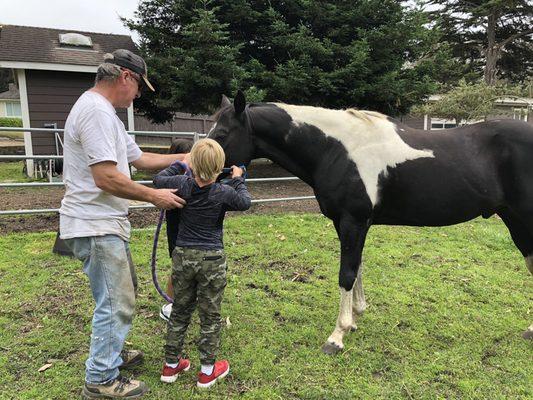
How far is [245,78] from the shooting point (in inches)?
326

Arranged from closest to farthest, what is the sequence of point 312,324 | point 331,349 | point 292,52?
point 331,349, point 312,324, point 292,52

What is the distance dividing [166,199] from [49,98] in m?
10.2

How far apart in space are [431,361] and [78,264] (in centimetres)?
375

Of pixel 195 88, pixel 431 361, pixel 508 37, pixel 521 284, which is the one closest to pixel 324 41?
pixel 195 88

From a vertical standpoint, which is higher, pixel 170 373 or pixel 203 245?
pixel 203 245

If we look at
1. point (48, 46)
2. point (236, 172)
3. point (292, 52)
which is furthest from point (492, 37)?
point (236, 172)

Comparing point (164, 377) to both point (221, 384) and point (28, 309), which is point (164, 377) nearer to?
point (221, 384)

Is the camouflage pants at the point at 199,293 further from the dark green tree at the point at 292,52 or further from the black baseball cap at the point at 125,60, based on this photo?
the dark green tree at the point at 292,52

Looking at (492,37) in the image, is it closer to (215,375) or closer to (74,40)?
(74,40)

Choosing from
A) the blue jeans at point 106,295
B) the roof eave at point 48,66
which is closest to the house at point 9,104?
the roof eave at point 48,66

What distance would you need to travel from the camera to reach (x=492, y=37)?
21875mm

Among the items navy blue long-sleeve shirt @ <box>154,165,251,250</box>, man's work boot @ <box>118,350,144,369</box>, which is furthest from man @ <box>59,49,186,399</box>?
man's work boot @ <box>118,350,144,369</box>

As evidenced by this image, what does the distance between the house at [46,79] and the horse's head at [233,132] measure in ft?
27.9

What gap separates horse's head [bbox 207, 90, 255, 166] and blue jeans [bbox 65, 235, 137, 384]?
1015 millimetres
